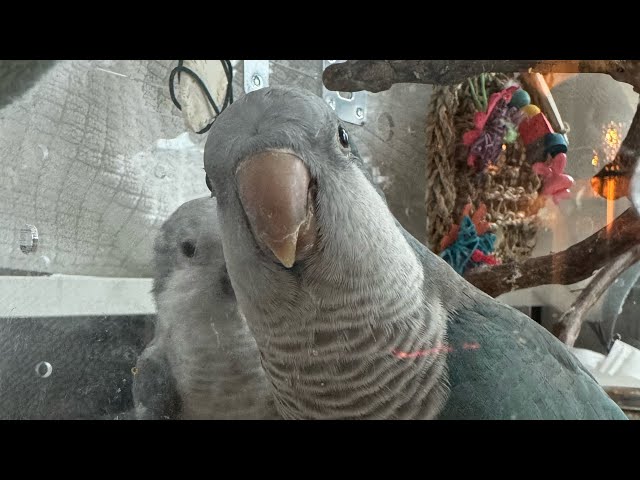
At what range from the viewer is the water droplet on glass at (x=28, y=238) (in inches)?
27.3

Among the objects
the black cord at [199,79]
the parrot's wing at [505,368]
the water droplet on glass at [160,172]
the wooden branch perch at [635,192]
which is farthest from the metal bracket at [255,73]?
the wooden branch perch at [635,192]

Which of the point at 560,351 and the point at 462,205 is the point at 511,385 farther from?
the point at 462,205

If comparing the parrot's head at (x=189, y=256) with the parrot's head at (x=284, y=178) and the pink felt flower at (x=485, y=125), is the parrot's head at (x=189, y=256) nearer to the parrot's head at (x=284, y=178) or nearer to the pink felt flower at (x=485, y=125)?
the parrot's head at (x=284, y=178)

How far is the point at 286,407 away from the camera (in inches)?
26.7

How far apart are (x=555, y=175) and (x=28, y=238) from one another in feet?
2.26

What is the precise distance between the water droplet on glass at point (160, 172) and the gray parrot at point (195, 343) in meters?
0.05

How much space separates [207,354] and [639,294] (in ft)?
1.89

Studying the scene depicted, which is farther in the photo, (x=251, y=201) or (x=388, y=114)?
(x=388, y=114)

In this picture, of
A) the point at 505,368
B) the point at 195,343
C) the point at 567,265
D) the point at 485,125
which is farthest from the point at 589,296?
the point at 195,343

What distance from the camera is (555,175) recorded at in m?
0.66

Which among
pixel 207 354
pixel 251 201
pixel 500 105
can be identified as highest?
pixel 500 105

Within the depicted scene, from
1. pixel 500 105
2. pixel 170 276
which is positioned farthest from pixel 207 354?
pixel 500 105

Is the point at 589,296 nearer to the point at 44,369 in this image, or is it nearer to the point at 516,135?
the point at 516,135
